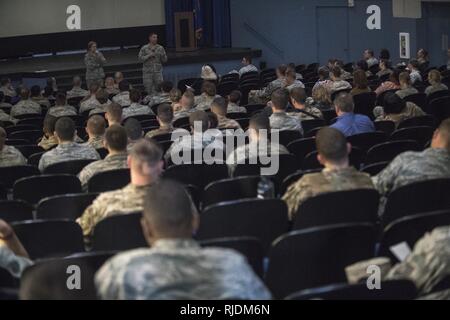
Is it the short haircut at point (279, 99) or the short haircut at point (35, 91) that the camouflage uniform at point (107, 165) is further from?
the short haircut at point (35, 91)

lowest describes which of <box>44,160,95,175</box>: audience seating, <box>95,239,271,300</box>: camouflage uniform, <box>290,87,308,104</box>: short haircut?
<box>95,239,271,300</box>: camouflage uniform

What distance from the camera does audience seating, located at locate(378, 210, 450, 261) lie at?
4.38 meters

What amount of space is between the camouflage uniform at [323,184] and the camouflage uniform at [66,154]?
2.81 meters

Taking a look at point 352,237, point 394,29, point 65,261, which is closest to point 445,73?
point 394,29

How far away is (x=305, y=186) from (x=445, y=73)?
9733 mm

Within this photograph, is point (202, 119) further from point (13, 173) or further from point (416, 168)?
point (416, 168)

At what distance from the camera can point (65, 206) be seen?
5797 millimetres

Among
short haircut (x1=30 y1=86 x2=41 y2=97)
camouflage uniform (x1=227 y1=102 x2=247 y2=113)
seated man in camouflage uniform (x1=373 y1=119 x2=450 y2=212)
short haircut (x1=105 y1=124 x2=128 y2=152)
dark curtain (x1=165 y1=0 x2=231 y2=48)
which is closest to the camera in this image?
seated man in camouflage uniform (x1=373 y1=119 x2=450 y2=212)

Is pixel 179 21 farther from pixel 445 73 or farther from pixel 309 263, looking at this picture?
pixel 309 263

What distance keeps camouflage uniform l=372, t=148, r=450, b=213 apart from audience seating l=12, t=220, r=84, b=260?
2.11 metres

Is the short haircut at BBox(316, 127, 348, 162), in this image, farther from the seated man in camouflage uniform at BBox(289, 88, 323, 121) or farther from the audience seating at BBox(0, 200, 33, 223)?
→ the seated man in camouflage uniform at BBox(289, 88, 323, 121)

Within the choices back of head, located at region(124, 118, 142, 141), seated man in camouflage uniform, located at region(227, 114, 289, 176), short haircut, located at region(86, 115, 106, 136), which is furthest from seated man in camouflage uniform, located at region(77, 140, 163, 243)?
short haircut, located at region(86, 115, 106, 136)

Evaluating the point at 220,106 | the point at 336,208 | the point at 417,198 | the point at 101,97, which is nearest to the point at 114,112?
the point at 220,106

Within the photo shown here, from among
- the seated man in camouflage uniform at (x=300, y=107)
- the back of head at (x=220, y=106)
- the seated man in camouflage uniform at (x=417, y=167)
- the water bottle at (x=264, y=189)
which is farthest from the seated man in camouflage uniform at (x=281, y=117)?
the seated man in camouflage uniform at (x=417, y=167)
